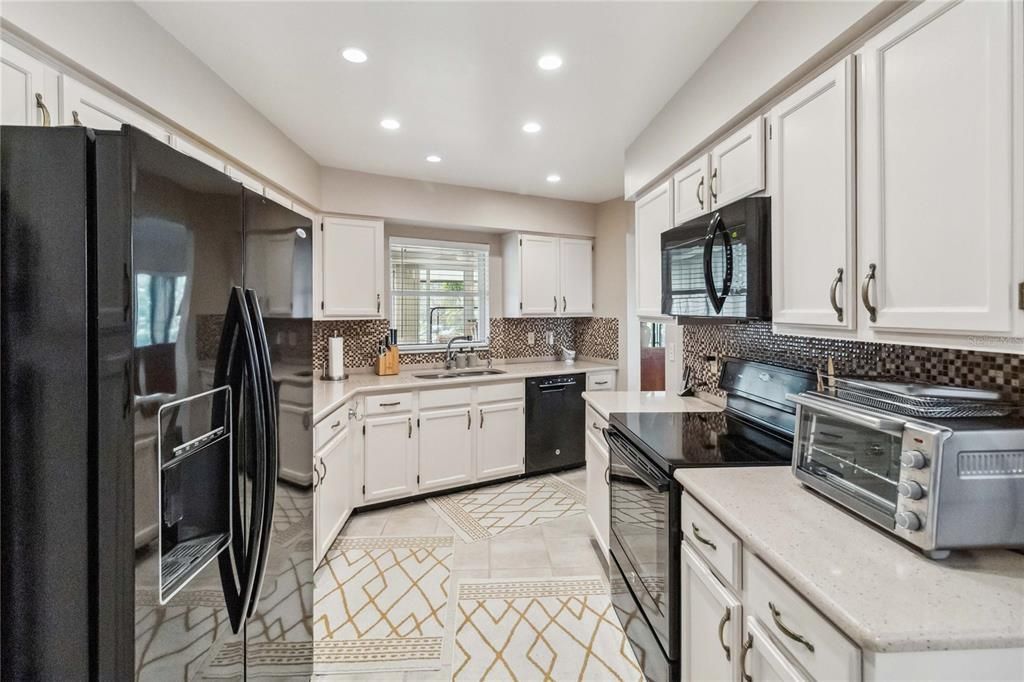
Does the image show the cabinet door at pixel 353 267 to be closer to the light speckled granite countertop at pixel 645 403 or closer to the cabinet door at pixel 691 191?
the light speckled granite countertop at pixel 645 403

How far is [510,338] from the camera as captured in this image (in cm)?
462

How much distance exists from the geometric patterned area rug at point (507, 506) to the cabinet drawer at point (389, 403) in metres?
0.82

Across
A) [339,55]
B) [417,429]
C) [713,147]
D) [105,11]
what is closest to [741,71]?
[713,147]

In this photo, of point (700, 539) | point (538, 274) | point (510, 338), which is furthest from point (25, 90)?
point (510, 338)

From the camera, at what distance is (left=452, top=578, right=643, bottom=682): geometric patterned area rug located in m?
1.81

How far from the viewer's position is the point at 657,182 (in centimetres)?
263

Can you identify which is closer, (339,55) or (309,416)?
(309,416)

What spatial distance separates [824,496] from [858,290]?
58 cm

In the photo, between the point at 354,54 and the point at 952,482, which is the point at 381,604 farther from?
the point at 354,54

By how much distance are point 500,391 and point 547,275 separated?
51.7 inches

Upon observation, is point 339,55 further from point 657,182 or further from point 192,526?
point 192,526

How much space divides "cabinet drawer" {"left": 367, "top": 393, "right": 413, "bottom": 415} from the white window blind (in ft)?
3.08

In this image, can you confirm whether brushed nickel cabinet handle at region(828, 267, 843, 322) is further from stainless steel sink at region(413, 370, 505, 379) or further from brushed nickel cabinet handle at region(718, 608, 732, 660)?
stainless steel sink at region(413, 370, 505, 379)

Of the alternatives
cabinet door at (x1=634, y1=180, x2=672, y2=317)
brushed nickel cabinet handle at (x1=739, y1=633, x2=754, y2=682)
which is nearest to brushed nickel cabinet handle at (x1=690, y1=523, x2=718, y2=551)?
brushed nickel cabinet handle at (x1=739, y1=633, x2=754, y2=682)
